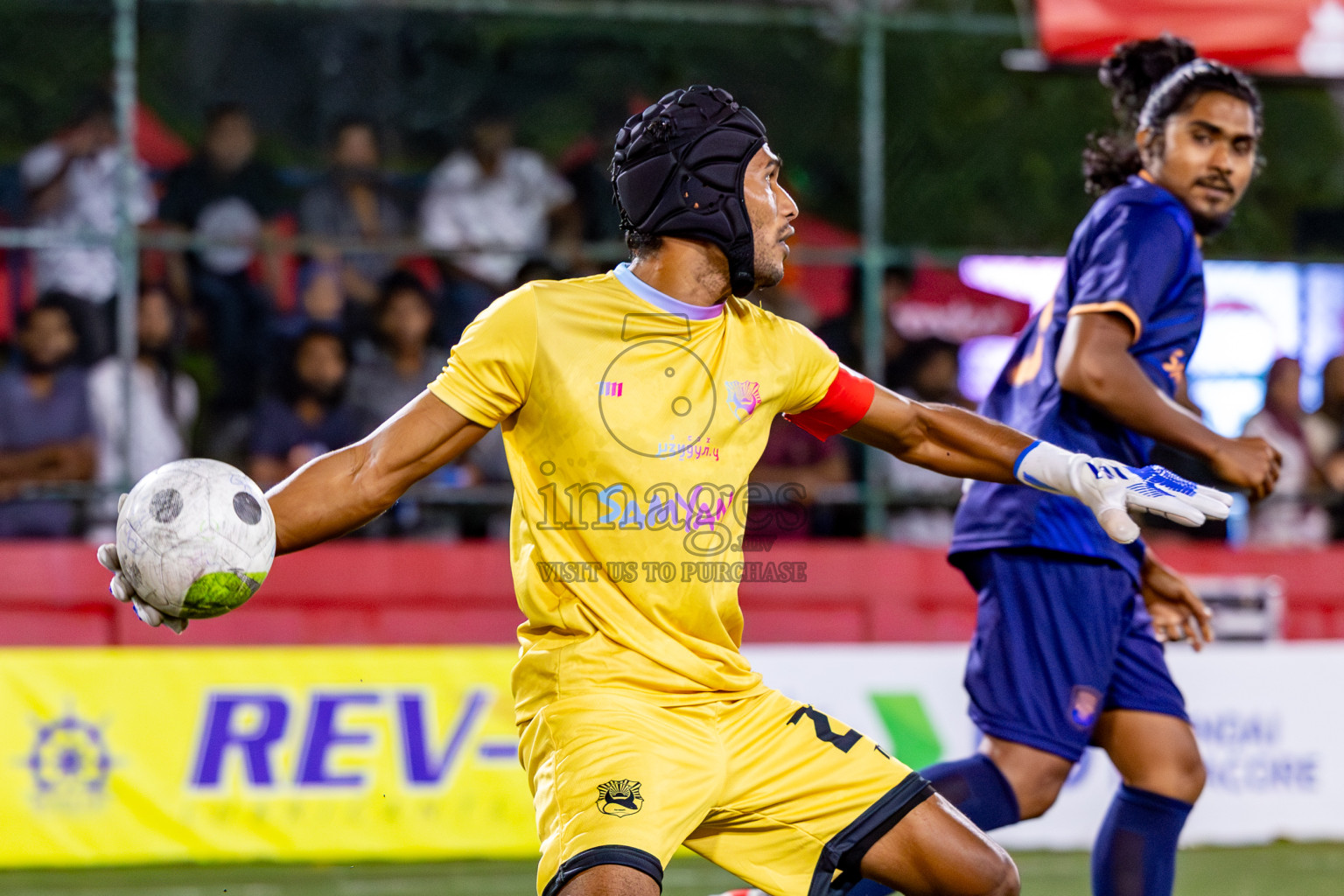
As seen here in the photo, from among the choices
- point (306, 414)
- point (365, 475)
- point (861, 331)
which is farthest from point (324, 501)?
point (861, 331)

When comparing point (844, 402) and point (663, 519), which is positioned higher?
point (844, 402)

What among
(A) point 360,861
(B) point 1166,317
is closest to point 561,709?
(B) point 1166,317

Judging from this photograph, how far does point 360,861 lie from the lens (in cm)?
628

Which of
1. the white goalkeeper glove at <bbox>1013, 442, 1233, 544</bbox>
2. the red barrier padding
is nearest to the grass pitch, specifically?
the red barrier padding

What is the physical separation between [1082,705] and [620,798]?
1473 mm

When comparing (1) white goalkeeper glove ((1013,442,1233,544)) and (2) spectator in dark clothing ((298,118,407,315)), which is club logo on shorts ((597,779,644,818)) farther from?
(2) spectator in dark clothing ((298,118,407,315))

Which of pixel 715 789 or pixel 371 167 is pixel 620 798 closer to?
pixel 715 789

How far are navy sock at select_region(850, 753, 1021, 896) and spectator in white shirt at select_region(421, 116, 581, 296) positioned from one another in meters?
5.10

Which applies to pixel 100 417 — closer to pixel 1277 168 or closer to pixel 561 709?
pixel 561 709

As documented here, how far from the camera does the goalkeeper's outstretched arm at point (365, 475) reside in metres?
3.19

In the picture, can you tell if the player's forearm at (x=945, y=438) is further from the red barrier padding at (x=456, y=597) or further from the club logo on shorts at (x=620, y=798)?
the red barrier padding at (x=456, y=597)

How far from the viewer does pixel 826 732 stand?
3398 millimetres

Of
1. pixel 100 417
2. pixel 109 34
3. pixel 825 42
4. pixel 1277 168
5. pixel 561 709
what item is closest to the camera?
pixel 561 709

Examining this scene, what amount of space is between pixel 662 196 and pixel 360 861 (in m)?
3.81
